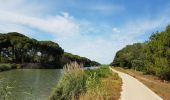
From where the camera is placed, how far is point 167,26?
40.0 meters

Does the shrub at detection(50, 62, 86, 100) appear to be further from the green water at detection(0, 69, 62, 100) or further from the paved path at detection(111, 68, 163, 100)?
the paved path at detection(111, 68, 163, 100)

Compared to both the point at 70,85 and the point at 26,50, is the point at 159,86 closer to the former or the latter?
the point at 70,85

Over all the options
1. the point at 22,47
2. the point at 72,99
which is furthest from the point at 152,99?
the point at 22,47

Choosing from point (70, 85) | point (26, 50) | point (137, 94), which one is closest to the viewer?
point (70, 85)

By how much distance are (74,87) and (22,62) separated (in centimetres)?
8092

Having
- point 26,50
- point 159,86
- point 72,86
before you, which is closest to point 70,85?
point 72,86

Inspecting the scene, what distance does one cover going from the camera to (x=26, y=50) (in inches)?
3812

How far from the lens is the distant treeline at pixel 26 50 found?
94000 mm

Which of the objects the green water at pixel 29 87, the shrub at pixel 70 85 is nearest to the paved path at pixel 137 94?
the shrub at pixel 70 85

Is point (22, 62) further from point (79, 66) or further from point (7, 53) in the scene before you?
point (79, 66)

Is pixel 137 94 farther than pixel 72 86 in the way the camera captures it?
Yes

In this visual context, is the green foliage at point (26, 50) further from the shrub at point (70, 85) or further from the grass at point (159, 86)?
the shrub at point (70, 85)

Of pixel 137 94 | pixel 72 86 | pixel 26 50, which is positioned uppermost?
pixel 26 50

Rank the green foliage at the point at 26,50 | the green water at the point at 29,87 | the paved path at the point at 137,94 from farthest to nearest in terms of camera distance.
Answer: the green foliage at the point at 26,50 < the green water at the point at 29,87 < the paved path at the point at 137,94
